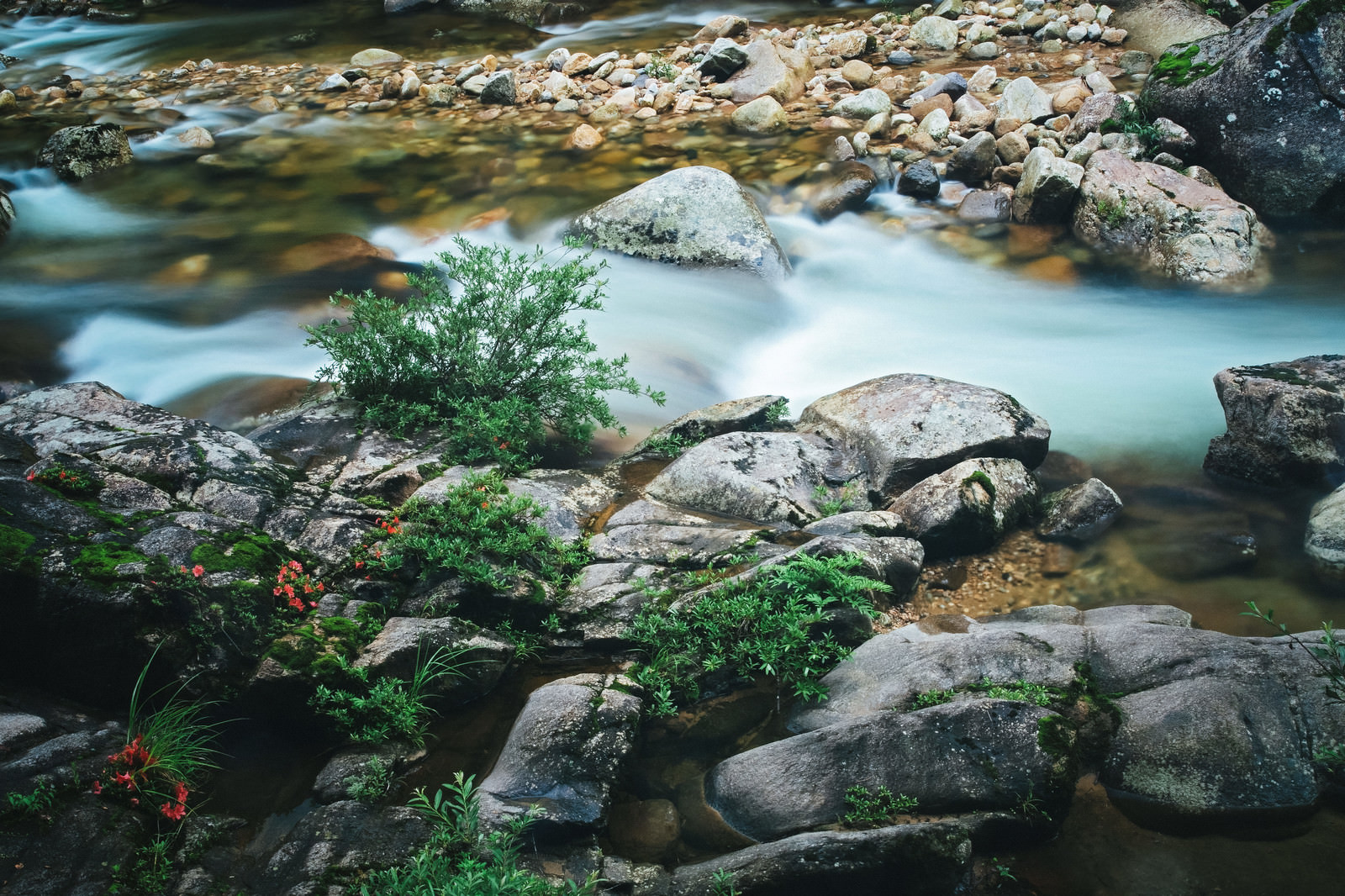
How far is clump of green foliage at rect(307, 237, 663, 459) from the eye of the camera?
661 centimetres

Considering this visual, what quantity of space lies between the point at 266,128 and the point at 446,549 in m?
11.7

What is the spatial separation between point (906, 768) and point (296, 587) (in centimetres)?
346

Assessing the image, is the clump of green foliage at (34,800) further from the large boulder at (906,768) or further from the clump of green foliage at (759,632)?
the large boulder at (906,768)

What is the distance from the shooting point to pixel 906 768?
3818 millimetres

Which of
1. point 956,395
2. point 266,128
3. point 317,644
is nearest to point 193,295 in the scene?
point 266,128

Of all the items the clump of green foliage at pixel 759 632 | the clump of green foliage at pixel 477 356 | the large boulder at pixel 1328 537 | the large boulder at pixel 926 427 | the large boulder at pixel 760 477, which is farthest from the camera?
the clump of green foliage at pixel 477 356

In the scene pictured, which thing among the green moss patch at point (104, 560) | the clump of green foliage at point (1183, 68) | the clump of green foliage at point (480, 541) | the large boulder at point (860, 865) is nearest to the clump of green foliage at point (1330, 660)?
the large boulder at point (860, 865)

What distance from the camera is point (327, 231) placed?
10.6 meters

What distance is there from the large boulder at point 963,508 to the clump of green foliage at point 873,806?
245 cm

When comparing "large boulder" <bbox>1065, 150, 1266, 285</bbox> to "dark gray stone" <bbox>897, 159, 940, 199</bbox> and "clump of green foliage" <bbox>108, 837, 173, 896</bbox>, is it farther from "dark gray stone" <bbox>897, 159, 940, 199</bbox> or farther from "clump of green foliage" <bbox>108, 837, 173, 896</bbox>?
"clump of green foliage" <bbox>108, 837, 173, 896</bbox>

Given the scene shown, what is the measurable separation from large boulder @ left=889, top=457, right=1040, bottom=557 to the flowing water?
657 millimetres

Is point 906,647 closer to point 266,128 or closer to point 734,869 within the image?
point 734,869

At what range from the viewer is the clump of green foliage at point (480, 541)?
5.07 m

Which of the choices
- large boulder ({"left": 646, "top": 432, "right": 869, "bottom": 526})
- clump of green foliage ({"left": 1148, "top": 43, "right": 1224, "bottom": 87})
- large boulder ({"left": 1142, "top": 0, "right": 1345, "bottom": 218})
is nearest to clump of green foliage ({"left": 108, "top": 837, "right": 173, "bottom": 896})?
large boulder ({"left": 646, "top": 432, "right": 869, "bottom": 526})
